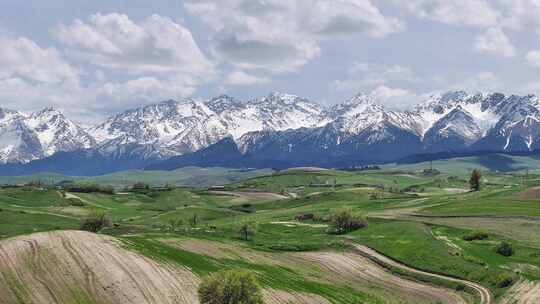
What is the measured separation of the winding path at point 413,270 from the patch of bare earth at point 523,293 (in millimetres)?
3324

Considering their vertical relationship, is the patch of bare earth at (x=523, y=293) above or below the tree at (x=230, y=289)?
below

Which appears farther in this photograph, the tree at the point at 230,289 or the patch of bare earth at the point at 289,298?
the patch of bare earth at the point at 289,298

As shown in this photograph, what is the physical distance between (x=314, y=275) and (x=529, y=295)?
43.0 meters

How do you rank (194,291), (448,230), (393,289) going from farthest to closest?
(448,230), (393,289), (194,291)

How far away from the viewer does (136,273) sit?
11638 centimetres

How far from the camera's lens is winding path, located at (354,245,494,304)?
120037 millimetres

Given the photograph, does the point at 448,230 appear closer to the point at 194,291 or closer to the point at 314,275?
the point at 314,275

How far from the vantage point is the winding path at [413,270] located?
12004cm

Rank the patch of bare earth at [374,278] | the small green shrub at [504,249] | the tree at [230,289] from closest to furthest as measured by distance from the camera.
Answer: the tree at [230,289], the patch of bare earth at [374,278], the small green shrub at [504,249]

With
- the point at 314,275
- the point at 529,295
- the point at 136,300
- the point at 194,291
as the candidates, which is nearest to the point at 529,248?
the point at 529,295

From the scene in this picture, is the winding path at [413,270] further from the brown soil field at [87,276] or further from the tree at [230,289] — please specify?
the tree at [230,289]

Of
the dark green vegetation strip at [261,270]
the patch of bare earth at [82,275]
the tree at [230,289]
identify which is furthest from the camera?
the dark green vegetation strip at [261,270]

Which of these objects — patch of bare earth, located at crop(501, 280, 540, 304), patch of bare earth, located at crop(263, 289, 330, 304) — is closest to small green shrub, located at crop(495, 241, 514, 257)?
patch of bare earth, located at crop(501, 280, 540, 304)

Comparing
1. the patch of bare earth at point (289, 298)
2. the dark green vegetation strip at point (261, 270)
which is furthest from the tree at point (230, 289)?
the dark green vegetation strip at point (261, 270)
